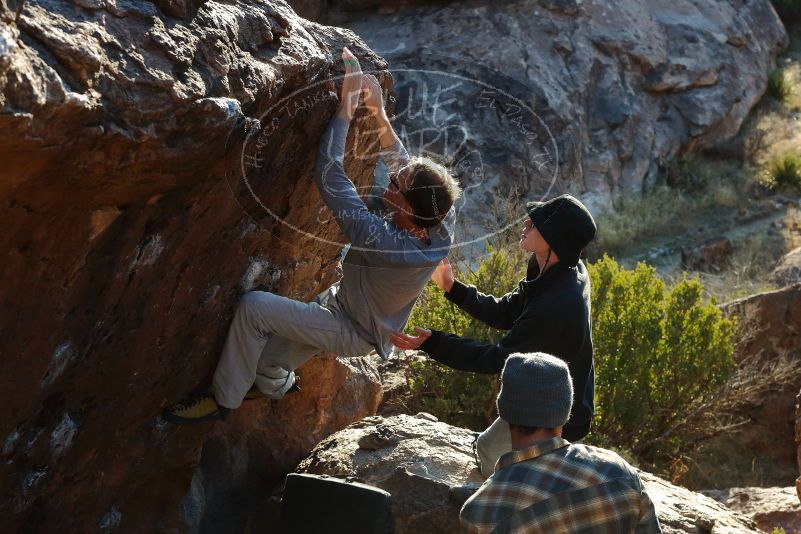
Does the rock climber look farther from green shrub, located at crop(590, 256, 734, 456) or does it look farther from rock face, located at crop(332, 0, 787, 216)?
rock face, located at crop(332, 0, 787, 216)

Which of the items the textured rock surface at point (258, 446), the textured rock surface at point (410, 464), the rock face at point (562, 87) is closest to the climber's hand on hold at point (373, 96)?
the textured rock surface at point (410, 464)

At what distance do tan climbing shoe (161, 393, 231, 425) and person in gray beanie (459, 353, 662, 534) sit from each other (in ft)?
6.34

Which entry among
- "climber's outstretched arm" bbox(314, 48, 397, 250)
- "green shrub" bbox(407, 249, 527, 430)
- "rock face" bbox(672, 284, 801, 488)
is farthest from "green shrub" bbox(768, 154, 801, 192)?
"climber's outstretched arm" bbox(314, 48, 397, 250)

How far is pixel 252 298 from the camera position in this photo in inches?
185

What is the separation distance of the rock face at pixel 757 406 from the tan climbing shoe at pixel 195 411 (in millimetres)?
4739

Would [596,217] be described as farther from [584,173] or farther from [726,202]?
[726,202]

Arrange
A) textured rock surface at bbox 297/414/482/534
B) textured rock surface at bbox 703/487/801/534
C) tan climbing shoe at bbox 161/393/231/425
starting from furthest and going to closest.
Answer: textured rock surface at bbox 703/487/801/534
textured rock surface at bbox 297/414/482/534
tan climbing shoe at bbox 161/393/231/425

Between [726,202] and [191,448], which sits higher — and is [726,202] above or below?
below

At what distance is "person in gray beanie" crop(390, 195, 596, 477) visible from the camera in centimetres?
443

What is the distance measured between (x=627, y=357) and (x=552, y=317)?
393 centimetres

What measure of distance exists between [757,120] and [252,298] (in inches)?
495

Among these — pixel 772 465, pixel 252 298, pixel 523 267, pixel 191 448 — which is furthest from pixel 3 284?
pixel 772 465

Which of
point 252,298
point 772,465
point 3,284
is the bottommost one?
point 772,465

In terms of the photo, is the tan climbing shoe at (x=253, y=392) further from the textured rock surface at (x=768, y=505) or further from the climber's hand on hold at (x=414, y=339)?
the textured rock surface at (x=768, y=505)
